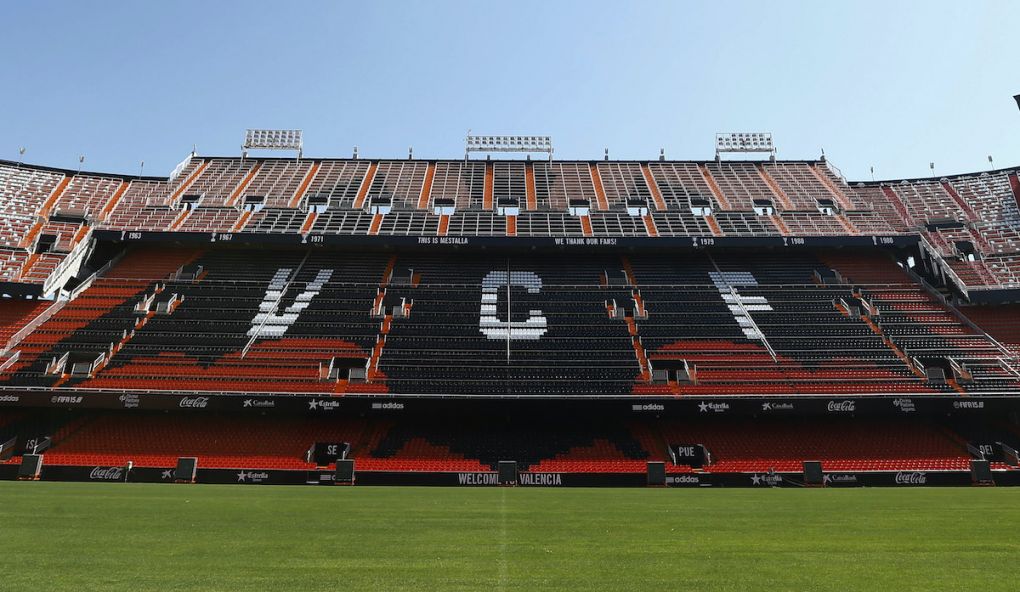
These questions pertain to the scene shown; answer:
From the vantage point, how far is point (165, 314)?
92.3 ft

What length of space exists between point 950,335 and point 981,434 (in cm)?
599

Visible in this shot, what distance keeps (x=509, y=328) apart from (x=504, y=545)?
20.0m

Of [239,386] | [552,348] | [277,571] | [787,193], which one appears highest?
[787,193]

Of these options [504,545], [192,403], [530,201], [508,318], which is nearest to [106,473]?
[192,403]

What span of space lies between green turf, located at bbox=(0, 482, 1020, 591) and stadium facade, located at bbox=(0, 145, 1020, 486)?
867cm

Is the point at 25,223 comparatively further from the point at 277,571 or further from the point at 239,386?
the point at 277,571

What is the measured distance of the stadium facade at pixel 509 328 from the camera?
21.9m

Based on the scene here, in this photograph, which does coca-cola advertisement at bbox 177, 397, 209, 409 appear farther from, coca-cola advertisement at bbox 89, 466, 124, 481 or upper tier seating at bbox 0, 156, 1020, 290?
upper tier seating at bbox 0, 156, 1020, 290

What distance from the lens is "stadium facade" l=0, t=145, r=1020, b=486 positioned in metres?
21.9

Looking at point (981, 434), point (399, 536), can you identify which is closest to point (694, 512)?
point (399, 536)

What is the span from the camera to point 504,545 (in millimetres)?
7707

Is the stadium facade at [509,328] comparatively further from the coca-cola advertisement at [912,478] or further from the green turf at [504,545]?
the green turf at [504,545]

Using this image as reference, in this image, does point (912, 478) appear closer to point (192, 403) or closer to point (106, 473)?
point (192, 403)

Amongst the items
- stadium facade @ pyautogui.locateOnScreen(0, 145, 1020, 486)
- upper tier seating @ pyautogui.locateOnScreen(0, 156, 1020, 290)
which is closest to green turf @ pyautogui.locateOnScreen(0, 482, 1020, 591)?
stadium facade @ pyautogui.locateOnScreen(0, 145, 1020, 486)
